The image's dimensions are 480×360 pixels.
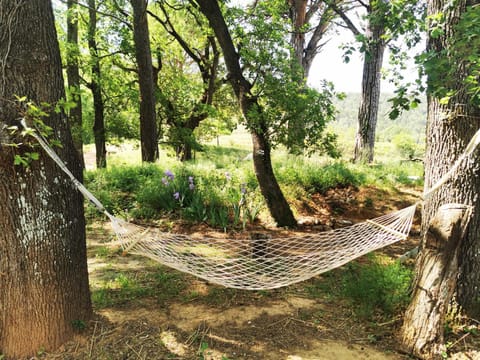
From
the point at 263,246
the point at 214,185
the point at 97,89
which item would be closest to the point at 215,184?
the point at 214,185

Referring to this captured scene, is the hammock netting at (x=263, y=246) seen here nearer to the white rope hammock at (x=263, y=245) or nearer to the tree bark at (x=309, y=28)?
the white rope hammock at (x=263, y=245)

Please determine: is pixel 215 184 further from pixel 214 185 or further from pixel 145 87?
pixel 145 87

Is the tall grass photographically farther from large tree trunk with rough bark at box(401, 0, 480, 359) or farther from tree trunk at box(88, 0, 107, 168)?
tree trunk at box(88, 0, 107, 168)

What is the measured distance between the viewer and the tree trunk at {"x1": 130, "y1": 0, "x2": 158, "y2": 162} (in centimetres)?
529

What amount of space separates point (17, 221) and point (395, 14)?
2.69m

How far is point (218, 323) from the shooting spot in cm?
198

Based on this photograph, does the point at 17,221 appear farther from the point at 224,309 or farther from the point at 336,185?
the point at 336,185

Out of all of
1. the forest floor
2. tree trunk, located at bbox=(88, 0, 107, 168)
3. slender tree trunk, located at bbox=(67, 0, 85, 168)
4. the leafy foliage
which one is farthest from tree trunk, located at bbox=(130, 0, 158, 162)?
the forest floor

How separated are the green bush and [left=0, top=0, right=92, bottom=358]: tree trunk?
1712mm

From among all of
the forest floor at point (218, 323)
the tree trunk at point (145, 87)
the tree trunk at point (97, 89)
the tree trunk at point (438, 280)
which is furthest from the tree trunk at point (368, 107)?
the tree trunk at point (97, 89)

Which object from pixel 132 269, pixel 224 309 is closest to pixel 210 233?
pixel 132 269

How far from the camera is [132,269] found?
2705mm

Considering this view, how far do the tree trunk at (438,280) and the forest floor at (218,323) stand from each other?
4.7 inches

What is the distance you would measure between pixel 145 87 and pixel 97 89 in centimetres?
262
